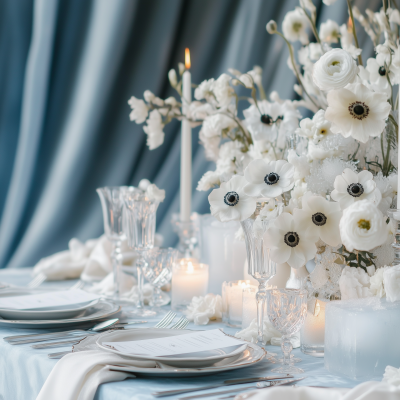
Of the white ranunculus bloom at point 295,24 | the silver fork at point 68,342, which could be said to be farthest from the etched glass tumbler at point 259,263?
the white ranunculus bloom at point 295,24

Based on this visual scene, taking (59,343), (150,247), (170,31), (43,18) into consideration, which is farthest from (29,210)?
(59,343)

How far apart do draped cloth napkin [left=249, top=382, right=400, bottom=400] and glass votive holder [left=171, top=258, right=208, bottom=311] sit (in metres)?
0.58

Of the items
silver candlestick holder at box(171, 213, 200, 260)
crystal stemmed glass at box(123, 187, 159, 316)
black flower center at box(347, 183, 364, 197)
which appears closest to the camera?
black flower center at box(347, 183, 364, 197)

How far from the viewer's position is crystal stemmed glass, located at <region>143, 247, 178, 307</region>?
1.20 m

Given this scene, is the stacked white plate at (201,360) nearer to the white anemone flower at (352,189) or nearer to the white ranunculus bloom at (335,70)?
the white anemone flower at (352,189)

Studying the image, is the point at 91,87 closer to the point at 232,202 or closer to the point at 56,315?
the point at 56,315

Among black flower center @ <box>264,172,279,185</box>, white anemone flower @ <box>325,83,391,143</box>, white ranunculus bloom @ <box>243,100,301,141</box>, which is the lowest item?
black flower center @ <box>264,172,279,185</box>

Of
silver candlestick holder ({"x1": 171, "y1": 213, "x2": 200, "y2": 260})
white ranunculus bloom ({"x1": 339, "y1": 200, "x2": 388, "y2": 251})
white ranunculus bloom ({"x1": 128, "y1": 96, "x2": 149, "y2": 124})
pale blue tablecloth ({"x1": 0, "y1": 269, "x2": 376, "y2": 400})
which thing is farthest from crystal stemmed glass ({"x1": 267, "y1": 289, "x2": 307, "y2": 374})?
white ranunculus bloom ({"x1": 128, "y1": 96, "x2": 149, "y2": 124})

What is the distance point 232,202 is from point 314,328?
0.25 m

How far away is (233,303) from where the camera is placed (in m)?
1.06

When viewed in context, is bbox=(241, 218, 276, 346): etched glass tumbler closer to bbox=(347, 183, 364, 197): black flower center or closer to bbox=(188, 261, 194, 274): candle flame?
bbox=(347, 183, 364, 197): black flower center

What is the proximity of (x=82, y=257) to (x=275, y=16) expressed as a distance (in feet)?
6.10

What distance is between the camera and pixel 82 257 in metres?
1.78

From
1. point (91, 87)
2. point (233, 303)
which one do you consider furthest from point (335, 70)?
point (91, 87)
